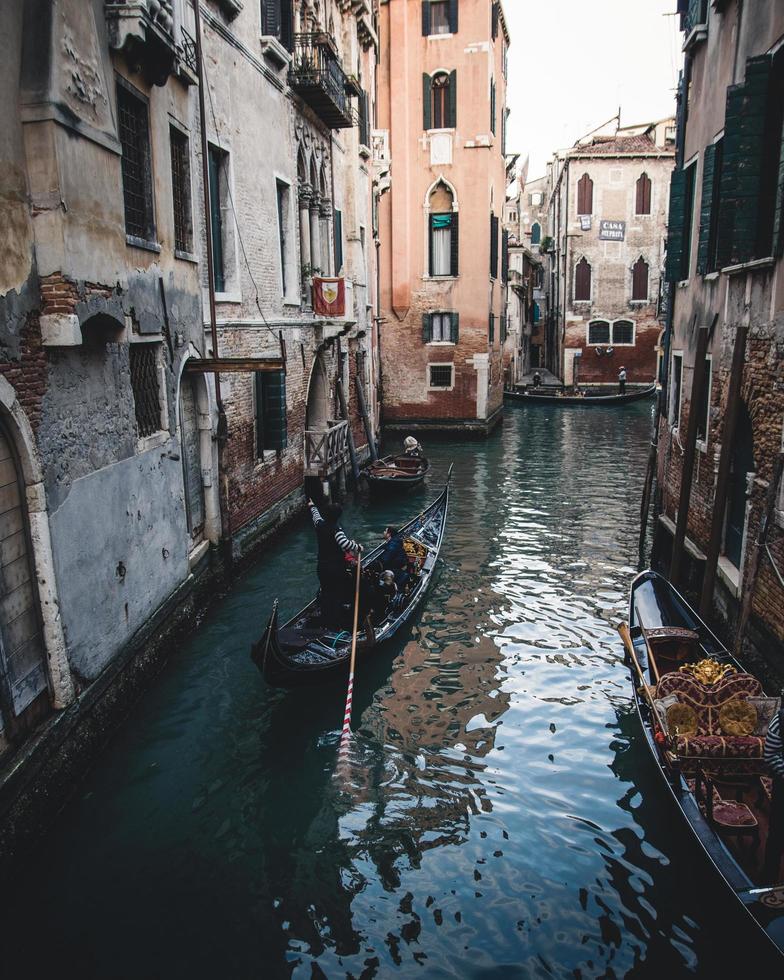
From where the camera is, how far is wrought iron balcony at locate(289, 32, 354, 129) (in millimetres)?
12141

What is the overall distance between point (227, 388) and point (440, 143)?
15309mm

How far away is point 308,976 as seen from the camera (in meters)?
4.22

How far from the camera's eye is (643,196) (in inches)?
1276

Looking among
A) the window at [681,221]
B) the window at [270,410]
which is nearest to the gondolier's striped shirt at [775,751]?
the window at [681,221]

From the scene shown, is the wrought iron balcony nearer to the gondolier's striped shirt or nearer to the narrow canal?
the narrow canal

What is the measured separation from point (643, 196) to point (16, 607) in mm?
32577

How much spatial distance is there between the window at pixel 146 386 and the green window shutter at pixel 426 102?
57.1 ft

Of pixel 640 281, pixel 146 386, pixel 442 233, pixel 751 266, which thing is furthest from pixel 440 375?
pixel 146 386

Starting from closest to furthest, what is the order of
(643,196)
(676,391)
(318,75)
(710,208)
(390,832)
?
(390,832)
(710,208)
(676,391)
(318,75)
(643,196)

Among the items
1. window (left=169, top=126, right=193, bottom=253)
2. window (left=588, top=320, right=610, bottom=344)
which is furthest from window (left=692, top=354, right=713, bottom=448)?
window (left=588, top=320, right=610, bottom=344)

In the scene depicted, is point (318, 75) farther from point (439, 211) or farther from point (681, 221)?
point (439, 211)

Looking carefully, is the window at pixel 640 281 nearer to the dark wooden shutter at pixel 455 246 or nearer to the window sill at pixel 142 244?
the dark wooden shutter at pixel 455 246

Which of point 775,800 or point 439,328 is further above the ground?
point 439,328

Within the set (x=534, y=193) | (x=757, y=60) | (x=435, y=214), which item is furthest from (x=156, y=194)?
(x=534, y=193)
